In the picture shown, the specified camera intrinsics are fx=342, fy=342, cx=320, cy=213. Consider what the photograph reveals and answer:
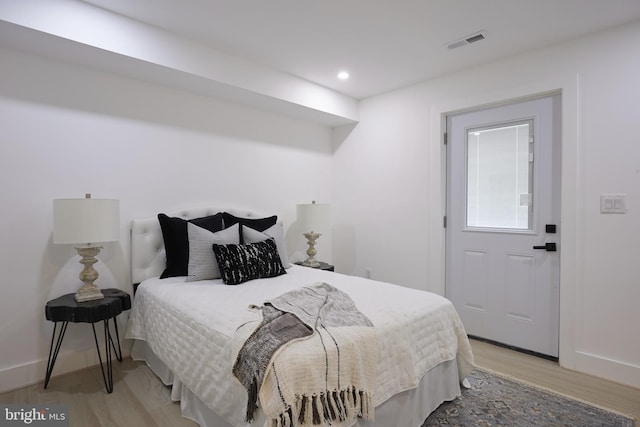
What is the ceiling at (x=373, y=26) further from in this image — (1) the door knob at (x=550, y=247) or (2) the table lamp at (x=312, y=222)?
(1) the door knob at (x=550, y=247)

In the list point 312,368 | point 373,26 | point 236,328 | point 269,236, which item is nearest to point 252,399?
point 312,368

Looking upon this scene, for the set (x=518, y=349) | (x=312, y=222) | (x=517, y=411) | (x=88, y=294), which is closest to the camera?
(x=517, y=411)

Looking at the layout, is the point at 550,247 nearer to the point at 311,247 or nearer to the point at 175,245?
the point at 311,247

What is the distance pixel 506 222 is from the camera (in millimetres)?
2998

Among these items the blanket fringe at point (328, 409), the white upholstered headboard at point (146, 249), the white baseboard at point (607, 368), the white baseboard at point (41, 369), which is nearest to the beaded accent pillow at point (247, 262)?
the white upholstered headboard at point (146, 249)

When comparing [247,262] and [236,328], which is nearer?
[236,328]

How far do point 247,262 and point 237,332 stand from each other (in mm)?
1034

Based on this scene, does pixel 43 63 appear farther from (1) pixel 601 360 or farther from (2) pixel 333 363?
(1) pixel 601 360

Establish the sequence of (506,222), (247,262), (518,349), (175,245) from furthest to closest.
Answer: (506,222)
(518,349)
(175,245)
(247,262)

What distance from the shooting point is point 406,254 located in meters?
3.61

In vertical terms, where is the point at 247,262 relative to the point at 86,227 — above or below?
below

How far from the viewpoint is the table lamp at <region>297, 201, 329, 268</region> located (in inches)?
141

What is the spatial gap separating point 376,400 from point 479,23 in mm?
2475

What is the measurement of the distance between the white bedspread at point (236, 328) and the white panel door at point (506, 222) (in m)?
1.08
